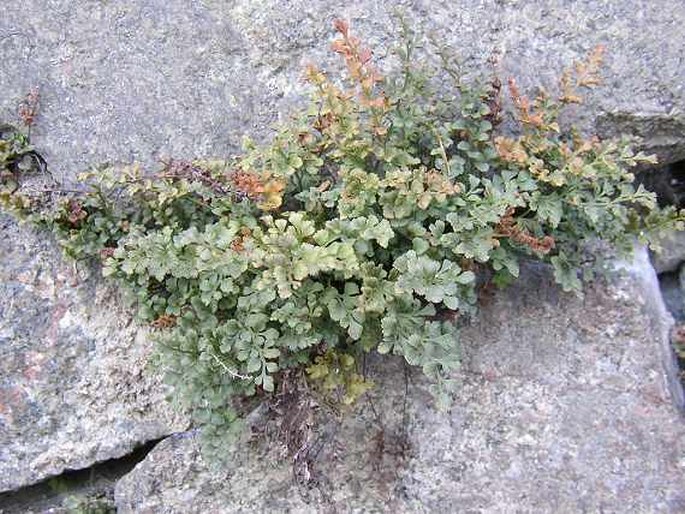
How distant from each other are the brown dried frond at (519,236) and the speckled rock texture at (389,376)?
427mm

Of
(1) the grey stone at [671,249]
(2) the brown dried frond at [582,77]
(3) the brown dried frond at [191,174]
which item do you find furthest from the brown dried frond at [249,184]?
(1) the grey stone at [671,249]

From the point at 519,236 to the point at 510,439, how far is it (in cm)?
82

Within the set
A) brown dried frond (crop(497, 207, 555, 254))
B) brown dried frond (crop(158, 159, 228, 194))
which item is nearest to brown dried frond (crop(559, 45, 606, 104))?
brown dried frond (crop(497, 207, 555, 254))

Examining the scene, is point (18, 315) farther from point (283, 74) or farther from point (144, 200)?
point (283, 74)

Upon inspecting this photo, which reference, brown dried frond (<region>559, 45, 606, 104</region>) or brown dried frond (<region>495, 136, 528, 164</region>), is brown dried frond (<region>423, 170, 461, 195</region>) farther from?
brown dried frond (<region>559, 45, 606, 104</region>)

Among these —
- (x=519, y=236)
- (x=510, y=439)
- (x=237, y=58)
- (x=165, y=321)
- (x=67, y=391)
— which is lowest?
(x=510, y=439)

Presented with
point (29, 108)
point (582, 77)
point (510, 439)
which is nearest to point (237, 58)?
point (29, 108)

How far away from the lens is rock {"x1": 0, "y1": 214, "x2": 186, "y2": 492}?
2.97 meters

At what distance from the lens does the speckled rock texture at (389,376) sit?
2.85 meters

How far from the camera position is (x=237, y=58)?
10.2 feet

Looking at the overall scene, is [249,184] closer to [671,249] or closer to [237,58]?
[237,58]

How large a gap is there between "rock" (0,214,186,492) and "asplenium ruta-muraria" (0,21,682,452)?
23cm

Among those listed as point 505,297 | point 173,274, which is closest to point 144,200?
point 173,274

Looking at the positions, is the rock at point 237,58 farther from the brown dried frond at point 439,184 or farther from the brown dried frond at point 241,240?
the brown dried frond at point 439,184
